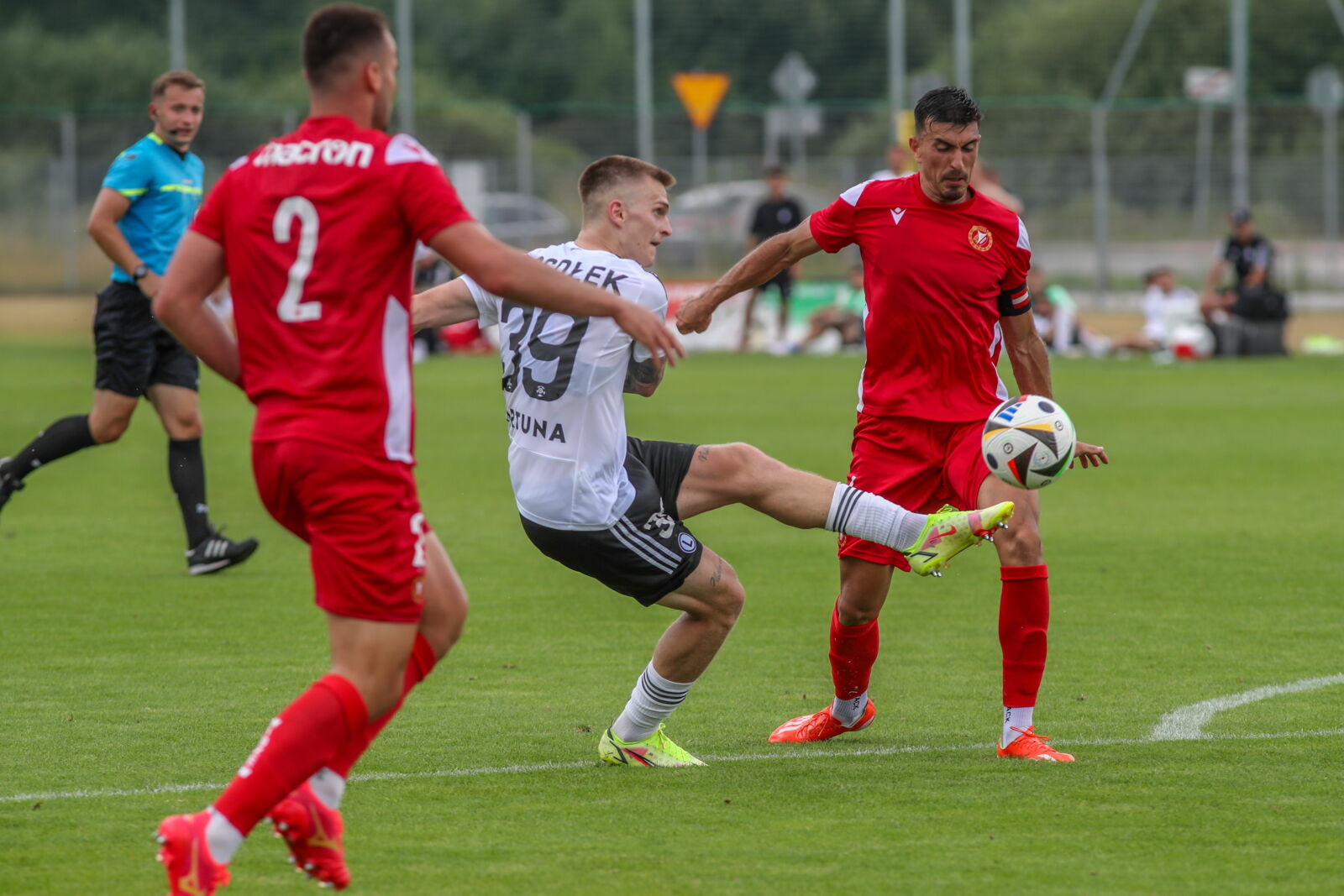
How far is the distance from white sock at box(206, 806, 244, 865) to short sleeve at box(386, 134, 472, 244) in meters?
1.33

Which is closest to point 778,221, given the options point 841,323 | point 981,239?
point 841,323

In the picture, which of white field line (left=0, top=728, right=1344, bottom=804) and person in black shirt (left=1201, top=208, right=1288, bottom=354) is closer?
white field line (left=0, top=728, right=1344, bottom=804)

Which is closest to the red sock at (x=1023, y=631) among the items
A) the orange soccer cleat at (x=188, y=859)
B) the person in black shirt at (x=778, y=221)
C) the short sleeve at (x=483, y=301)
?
the short sleeve at (x=483, y=301)

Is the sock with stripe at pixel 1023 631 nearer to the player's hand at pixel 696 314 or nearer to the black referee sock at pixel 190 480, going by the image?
the player's hand at pixel 696 314

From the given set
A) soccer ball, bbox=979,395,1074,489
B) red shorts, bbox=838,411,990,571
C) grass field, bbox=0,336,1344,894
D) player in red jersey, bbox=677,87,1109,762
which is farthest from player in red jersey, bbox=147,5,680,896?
red shorts, bbox=838,411,990,571

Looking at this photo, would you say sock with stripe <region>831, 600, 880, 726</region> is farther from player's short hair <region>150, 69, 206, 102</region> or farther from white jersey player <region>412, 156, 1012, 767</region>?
player's short hair <region>150, 69, 206, 102</region>

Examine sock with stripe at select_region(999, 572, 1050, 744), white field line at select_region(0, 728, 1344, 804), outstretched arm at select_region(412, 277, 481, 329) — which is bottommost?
white field line at select_region(0, 728, 1344, 804)

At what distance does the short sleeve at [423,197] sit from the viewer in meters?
4.05

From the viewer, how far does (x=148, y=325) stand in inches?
360

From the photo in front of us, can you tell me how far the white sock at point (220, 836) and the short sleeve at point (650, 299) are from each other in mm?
2027

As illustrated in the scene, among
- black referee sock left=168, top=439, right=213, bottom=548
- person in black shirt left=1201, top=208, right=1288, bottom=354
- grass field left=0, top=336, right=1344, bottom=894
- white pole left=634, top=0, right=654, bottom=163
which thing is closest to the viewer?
grass field left=0, top=336, right=1344, bottom=894

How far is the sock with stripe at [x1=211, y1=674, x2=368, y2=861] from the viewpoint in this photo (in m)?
3.94

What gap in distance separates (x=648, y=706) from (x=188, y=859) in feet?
6.87

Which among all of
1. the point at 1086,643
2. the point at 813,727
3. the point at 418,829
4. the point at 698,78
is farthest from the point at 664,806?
the point at 698,78
